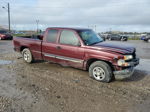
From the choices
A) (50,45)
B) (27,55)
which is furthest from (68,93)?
(27,55)

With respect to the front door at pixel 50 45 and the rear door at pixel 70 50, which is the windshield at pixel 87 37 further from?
the front door at pixel 50 45

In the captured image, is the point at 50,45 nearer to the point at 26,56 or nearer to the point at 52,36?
the point at 52,36

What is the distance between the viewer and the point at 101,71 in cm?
491

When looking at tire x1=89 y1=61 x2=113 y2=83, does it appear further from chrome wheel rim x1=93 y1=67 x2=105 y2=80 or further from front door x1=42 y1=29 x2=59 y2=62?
front door x1=42 y1=29 x2=59 y2=62

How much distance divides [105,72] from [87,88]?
2.97 feet

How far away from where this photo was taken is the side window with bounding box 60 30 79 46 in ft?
17.7

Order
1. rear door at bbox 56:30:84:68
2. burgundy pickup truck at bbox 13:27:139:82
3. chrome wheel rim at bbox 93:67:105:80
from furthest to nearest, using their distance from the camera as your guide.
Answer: rear door at bbox 56:30:84:68
chrome wheel rim at bbox 93:67:105:80
burgundy pickup truck at bbox 13:27:139:82

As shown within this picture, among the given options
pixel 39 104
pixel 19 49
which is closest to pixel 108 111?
pixel 39 104

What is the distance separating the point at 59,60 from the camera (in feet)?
19.3

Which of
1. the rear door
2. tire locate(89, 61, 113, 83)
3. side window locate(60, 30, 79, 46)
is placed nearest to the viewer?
tire locate(89, 61, 113, 83)

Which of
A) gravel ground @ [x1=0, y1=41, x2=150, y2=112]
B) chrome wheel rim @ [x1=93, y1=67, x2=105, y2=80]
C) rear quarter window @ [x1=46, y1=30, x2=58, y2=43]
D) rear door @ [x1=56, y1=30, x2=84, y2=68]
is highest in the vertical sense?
rear quarter window @ [x1=46, y1=30, x2=58, y2=43]

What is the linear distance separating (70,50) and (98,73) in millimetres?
1344

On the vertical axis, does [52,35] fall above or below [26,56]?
above

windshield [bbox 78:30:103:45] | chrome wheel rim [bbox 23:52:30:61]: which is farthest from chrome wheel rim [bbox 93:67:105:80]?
chrome wheel rim [bbox 23:52:30:61]
